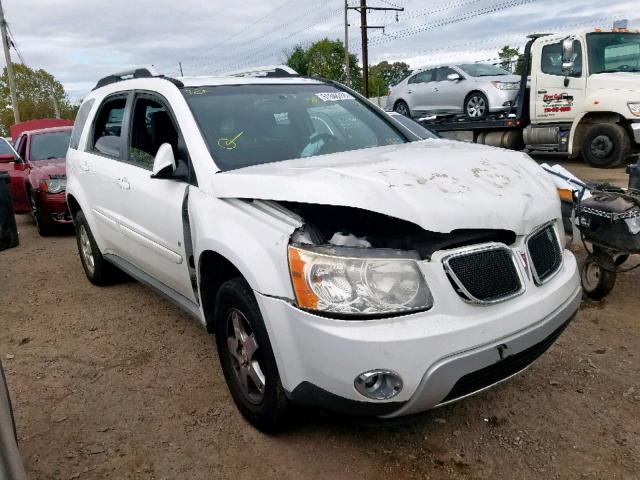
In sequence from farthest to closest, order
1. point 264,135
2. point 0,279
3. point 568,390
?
1. point 0,279
2. point 264,135
3. point 568,390

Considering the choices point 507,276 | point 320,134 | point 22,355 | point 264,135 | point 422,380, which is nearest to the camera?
point 422,380

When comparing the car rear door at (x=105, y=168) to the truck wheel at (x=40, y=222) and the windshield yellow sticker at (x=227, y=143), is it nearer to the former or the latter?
the windshield yellow sticker at (x=227, y=143)

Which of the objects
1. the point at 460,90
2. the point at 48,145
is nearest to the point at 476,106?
the point at 460,90

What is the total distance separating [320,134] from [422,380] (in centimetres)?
195

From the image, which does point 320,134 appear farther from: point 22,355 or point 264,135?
point 22,355

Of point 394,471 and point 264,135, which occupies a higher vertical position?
point 264,135

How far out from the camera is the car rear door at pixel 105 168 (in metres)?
4.09

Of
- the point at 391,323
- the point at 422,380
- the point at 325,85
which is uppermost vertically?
the point at 325,85

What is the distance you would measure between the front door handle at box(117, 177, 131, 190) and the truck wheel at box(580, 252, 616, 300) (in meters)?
3.58

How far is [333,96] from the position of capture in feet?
12.8

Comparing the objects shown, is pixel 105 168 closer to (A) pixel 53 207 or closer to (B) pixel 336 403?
(B) pixel 336 403

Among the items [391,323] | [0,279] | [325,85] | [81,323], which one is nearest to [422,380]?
[391,323]

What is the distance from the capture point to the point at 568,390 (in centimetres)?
303

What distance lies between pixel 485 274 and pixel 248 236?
1.05m
